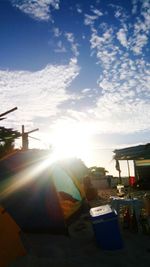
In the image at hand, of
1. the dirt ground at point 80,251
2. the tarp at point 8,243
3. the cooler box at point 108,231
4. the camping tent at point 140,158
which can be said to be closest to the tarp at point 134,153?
the camping tent at point 140,158

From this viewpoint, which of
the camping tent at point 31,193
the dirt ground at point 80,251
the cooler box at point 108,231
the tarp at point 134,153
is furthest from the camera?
the tarp at point 134,153

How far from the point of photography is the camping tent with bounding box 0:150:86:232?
770cm

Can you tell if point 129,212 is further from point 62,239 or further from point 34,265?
point 34,265

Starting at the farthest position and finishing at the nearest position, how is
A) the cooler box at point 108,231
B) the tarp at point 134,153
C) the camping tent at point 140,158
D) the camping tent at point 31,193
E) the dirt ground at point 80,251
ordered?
the camping tent at point 140,158, the tarp at point 134,153, the camping tent at point 31,193, the cooler box at point 108,231, the dirt ground at point 80,251

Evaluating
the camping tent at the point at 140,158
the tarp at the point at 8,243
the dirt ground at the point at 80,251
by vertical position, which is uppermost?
the camping tent at the point at 140,158

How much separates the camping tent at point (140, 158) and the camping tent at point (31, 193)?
1152 centimetres

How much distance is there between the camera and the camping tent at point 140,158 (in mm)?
19614

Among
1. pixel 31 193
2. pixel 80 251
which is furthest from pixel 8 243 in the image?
pixel 31 193

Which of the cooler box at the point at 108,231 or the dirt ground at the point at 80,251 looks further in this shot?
the cooler box at the point at 108,231

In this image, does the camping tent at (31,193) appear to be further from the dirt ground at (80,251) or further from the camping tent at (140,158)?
the camping tent at (140,158)

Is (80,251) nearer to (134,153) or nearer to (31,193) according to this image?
(31,193)

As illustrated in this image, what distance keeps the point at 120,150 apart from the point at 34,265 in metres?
17.9

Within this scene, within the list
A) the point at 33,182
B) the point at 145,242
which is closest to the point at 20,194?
the point at 33,182

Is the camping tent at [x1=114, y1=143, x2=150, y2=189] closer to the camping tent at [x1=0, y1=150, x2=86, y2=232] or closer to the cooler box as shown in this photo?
the camping tent at [x1=0, y1=150, x2=86, y2=232]
